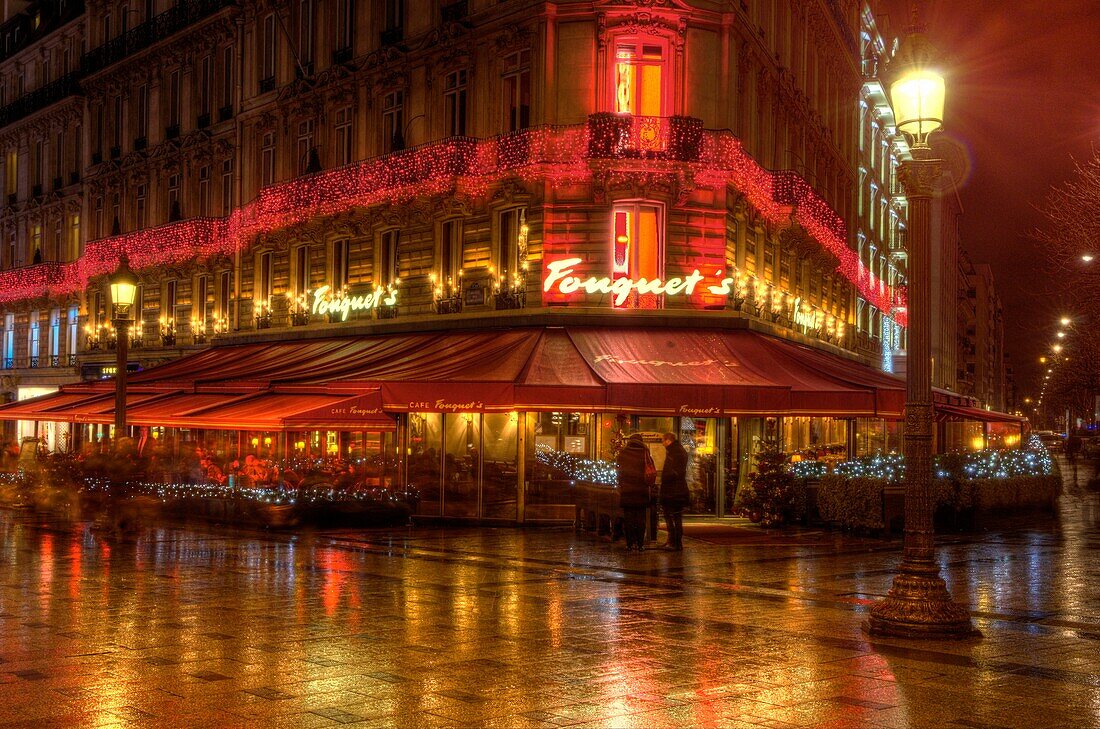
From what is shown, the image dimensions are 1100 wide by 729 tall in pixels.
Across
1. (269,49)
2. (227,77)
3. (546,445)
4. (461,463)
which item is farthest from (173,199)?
(546,445)

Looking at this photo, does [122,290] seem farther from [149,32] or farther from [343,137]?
[149,32]

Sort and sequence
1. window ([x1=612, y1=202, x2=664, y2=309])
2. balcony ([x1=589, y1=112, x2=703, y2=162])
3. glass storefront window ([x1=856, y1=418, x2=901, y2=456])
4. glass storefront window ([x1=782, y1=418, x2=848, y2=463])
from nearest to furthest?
balcony ([x1=589, y1=112, x2=703, y2=162]) < window ([x1=612, y1=202, x2=664, y2=309]) < glass storefront window ([x1=782, y1=418, x2=848, y2=463]) < glass storefront window ([x1=856, y1=418, x2=901, y2=456])

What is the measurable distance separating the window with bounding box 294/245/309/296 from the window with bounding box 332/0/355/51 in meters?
5.45

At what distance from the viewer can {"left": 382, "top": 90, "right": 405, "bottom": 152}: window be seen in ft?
98.6

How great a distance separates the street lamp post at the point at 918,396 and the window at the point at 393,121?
19.6 meters

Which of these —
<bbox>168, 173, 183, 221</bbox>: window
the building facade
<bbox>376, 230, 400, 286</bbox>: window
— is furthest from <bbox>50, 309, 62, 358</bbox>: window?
<bbox>376, 230, 400, 286</bbox>: window

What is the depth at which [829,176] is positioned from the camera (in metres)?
38.3

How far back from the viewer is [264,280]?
1367 inches

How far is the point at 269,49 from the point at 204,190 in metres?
5.26

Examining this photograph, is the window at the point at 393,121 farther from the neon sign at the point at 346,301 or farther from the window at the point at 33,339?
the window at the point at 33,339

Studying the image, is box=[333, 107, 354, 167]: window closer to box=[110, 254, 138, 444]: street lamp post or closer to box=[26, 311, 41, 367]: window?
box=[110, 254, 138, 444]: street lamp post

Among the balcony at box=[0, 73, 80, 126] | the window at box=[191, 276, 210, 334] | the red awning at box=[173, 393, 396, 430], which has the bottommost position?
the red awning at box=[173, 393, 396, 430]

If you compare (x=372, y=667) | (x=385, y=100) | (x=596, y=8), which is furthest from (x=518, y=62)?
(x=372, y=667)

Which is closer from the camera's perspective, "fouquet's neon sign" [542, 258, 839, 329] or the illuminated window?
"fouquet's neon sign" [542, 258, 839, 329]
